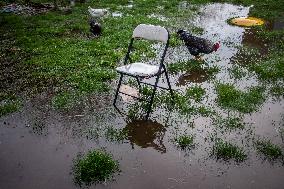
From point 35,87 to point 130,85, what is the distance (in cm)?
207

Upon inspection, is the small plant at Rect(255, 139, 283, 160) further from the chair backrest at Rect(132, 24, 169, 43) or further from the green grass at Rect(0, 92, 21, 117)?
the green grass at Rect(0, 92, 21, 117)

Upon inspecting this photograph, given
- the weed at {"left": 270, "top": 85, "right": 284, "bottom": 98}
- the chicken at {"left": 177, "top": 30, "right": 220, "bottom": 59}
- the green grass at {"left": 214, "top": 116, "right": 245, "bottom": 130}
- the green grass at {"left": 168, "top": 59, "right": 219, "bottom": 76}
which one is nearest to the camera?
the green grass at {"left": 214, "top": 116, "right": 245, "bottom": 130}

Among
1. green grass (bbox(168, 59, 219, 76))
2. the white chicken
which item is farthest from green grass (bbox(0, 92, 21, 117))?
the white chicken

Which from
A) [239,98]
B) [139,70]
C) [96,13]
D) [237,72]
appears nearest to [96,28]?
[96,13]

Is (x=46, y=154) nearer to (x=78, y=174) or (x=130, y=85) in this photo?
(x=78, y=174)

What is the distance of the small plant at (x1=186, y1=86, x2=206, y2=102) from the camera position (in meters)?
6.88

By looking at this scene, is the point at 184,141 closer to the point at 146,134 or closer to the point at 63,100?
the point at 146,134

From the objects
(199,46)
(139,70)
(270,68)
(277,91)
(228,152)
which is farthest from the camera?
(199,46)

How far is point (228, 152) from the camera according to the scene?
16.6ft

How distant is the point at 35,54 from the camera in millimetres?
9180

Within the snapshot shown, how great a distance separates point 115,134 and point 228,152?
1.85m

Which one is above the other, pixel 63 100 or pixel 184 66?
pixel 184 66

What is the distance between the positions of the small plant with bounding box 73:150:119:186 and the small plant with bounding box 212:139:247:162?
153 centimetres

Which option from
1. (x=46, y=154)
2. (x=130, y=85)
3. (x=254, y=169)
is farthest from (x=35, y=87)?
(x=254, y=169)
